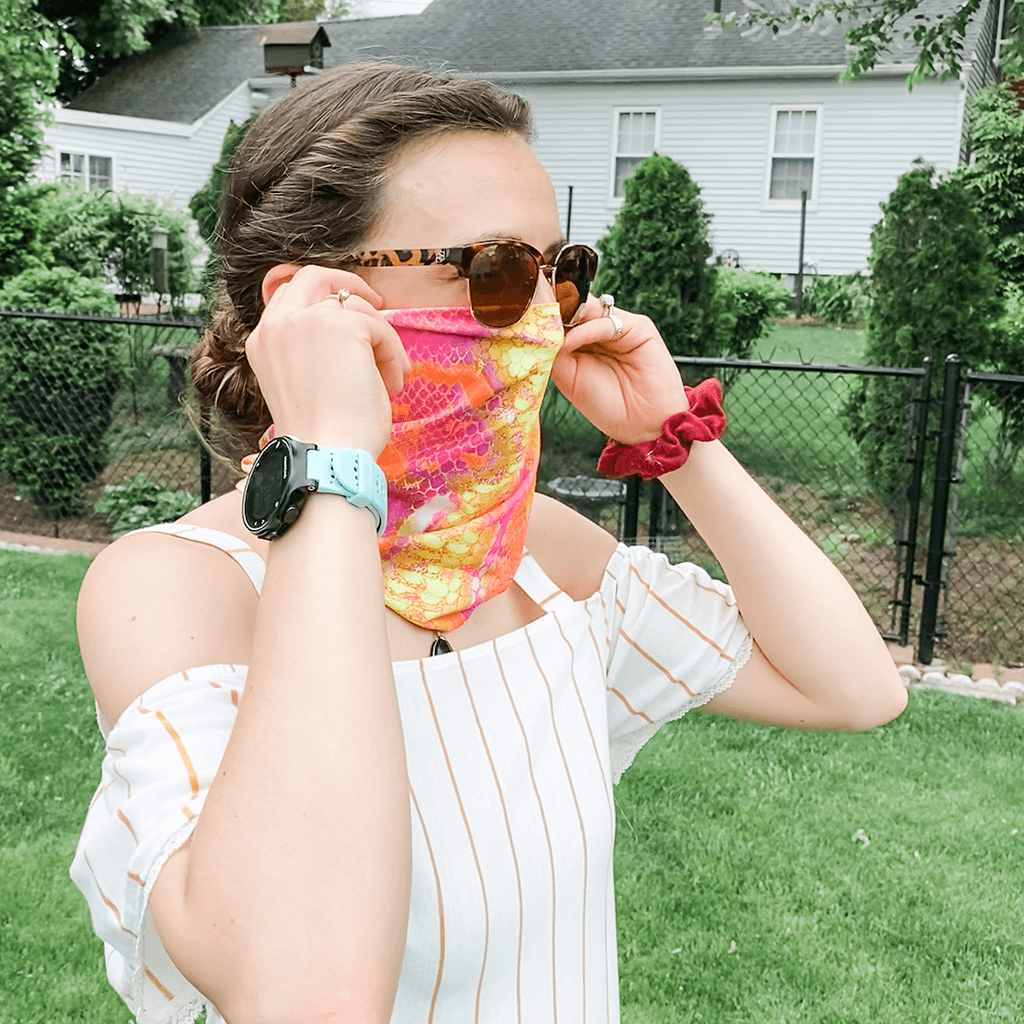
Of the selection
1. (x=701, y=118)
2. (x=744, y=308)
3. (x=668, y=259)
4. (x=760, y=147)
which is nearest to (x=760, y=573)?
(x=668, y=259)

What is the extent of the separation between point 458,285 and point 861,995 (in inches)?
104

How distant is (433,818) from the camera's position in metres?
1.27

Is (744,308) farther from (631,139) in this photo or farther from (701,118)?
(631,139)

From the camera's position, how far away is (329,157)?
4.45 ft

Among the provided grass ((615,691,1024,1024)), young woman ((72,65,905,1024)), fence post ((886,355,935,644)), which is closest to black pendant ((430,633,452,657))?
young woman ((72,65,905,1024))

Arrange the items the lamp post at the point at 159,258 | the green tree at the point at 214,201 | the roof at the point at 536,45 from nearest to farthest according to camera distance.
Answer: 1. the green tree at the point at 214,201
2. the lamp post at the point at 159,258
3. the roof at the point at 536,45

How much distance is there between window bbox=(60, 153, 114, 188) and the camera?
2286 cm

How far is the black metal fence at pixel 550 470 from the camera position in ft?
22.2

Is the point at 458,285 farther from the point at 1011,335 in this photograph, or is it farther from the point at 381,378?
the point at 1011,335

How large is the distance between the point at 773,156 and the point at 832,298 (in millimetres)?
3190

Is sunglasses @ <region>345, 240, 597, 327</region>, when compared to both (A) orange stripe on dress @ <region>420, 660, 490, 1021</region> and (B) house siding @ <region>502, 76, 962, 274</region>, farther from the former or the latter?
(B) house siding @ <region>502, 76, 962, 274</region>

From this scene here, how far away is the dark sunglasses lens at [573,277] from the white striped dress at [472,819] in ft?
1.25

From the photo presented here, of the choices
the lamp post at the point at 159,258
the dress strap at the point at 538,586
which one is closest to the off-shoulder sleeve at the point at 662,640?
the dress strap at the point at 538,586

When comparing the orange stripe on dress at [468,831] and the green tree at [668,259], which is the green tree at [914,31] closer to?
the green tree at [668,259]
